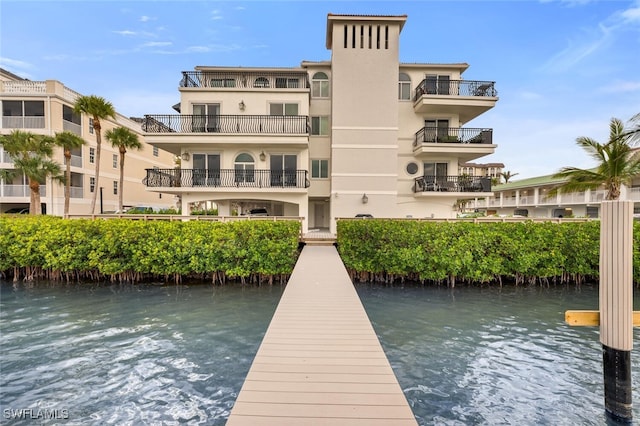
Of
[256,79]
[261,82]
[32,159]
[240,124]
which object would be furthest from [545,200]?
[32,159]

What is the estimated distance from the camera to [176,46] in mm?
21531

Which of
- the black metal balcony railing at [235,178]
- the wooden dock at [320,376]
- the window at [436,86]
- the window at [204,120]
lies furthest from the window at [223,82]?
the wooden dock at [320,376]

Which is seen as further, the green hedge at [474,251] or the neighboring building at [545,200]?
the neighboring building at [545,200]

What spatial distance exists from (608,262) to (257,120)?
18415mm

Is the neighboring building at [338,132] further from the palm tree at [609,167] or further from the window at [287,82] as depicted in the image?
the palm tree at [609,167]

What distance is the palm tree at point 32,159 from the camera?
18234 mm

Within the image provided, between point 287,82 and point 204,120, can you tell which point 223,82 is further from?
point 287,82

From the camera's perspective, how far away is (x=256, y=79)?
827 inches

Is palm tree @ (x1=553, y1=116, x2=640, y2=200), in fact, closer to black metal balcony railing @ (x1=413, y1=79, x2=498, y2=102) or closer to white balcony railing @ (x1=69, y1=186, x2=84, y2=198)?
black metal balcony railing @ (x1=413, y1=79, x2=498, y2=102)

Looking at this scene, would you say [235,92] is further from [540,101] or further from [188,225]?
[540,101]

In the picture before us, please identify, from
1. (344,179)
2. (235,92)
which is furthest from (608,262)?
(235,92)

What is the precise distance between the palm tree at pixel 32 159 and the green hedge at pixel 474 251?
63.6ft

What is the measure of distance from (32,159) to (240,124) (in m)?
12.7

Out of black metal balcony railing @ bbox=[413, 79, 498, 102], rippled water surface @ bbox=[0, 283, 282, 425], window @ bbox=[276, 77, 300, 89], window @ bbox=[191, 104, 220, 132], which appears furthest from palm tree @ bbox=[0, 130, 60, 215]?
black metal balcony railing @ bbox=[413, 79, 498, 102]
